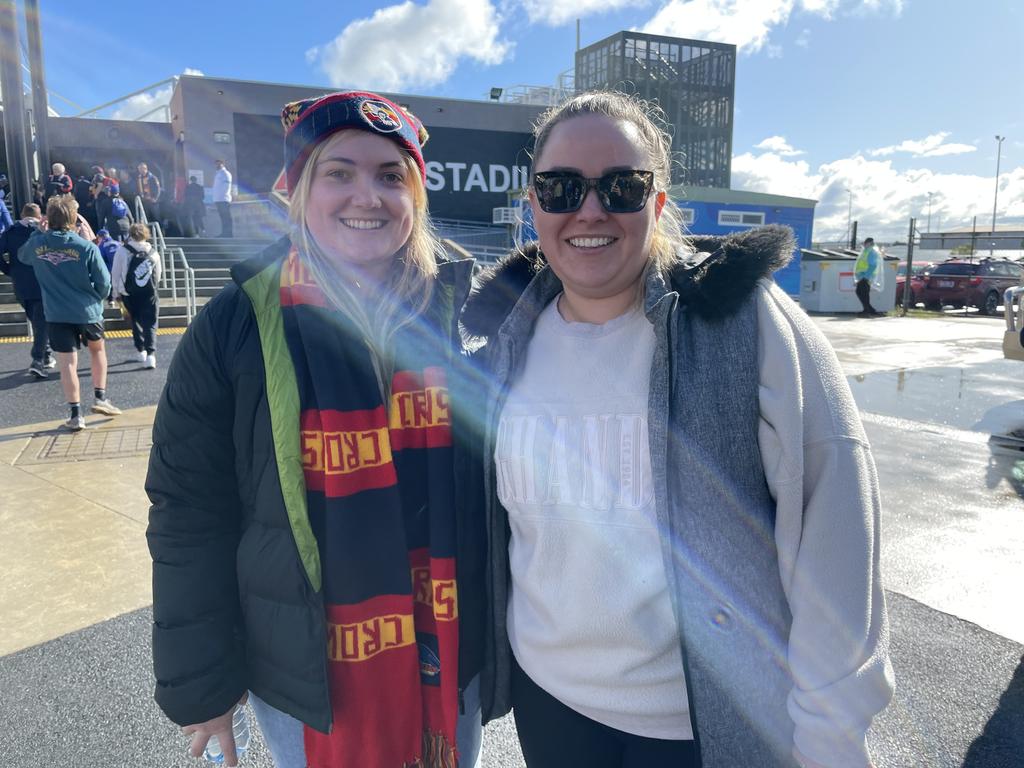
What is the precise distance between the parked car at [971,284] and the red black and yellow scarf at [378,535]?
24646 millimetres

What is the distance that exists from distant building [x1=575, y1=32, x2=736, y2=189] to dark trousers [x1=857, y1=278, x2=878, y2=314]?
84.8 feet

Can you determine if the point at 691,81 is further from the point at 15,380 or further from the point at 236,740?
the point at 236,740

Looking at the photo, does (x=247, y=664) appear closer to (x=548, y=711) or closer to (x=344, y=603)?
(x=344, y=603)

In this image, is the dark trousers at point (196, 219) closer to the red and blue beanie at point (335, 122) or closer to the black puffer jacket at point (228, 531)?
the red and blue beanie at point (335, 122)

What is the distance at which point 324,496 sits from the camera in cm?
159

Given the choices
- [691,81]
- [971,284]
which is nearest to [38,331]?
[971,284]

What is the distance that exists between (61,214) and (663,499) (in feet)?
23.4

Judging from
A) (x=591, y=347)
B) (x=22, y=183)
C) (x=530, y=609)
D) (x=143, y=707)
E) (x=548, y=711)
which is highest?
(x=22, y=183)

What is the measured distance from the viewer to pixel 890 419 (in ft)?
23.1

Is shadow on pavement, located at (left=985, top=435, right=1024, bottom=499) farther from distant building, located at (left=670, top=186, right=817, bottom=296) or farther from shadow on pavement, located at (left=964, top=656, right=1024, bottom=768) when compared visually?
distant building, located at (left=670, top=186, right=817, bottom=296)

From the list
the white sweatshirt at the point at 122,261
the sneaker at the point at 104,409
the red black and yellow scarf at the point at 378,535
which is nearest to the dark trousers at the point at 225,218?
the white sweatshirt at the point at 122,261

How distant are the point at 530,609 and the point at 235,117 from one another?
23468mm

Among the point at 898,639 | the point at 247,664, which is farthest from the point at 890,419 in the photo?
the point at 247,664

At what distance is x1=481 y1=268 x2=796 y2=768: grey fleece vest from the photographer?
138 centimetres
